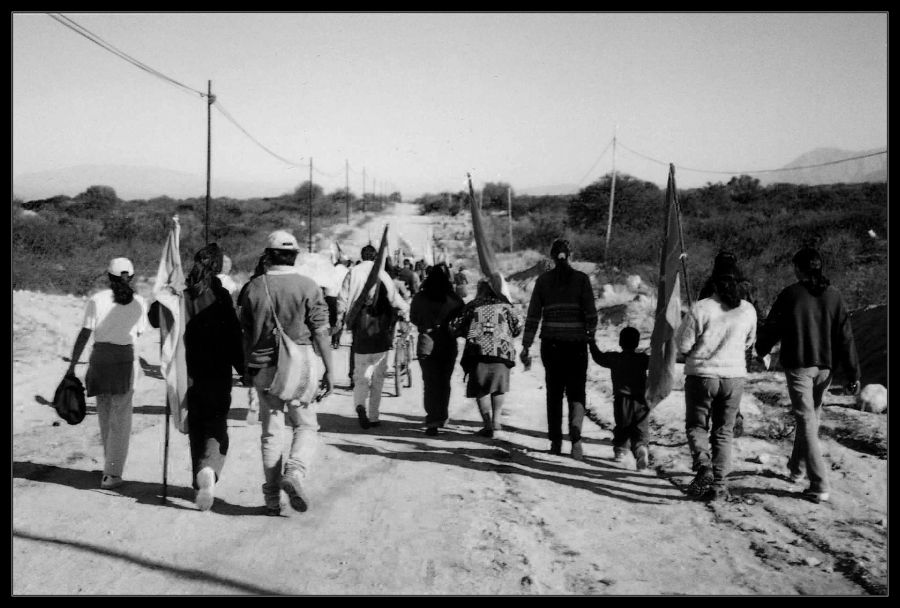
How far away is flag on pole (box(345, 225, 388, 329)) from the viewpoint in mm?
7875

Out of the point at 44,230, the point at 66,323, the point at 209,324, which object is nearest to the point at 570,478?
the point at 209,324

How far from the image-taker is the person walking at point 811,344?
5.83 metres

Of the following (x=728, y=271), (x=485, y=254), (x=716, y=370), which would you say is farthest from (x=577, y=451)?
(x=728, y=271)

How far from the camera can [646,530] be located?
17.3 feet

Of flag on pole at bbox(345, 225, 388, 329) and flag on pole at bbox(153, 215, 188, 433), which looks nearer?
flag on pole at bbox(153, 215, 188, 433)

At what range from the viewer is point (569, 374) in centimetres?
702

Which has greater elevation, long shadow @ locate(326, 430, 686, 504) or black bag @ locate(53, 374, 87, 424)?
black bag @ locate(53, 374, 87, 424)

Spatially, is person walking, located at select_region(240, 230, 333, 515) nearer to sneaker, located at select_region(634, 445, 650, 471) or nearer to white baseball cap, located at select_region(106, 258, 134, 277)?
white baseball cap, located at select_region(106, 258, 134, 277)

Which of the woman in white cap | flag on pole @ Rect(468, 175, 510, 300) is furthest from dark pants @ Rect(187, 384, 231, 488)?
flag on pole @ Rect(468, 175, 510, 300)

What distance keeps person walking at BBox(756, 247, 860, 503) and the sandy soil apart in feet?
1.36

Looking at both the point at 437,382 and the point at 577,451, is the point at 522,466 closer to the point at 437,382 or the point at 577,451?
the point at 577,451

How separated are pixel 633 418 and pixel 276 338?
10.8ft

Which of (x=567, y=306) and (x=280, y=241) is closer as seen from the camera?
(x=280, y=241)

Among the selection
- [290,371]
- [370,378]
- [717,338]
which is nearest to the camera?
[290,371]
